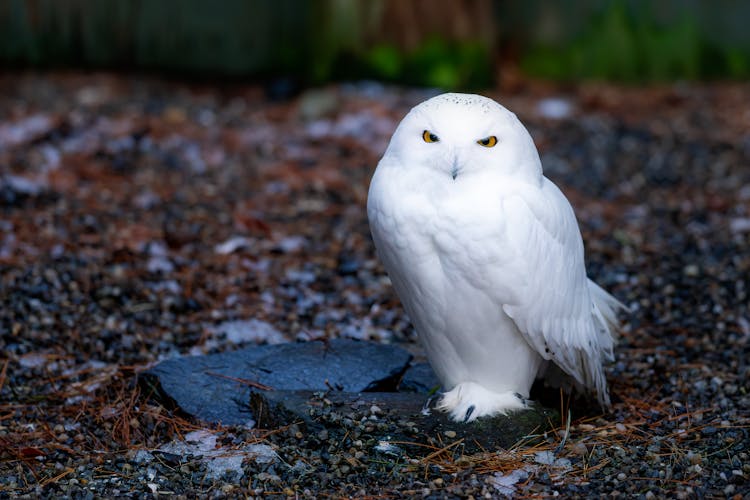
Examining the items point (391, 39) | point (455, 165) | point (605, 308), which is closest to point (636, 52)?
point (391, 39)

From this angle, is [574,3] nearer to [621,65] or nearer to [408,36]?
[621,65]

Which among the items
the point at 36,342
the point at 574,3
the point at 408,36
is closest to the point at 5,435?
the point at 36,342

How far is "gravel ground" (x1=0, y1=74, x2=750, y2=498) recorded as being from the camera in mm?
3230

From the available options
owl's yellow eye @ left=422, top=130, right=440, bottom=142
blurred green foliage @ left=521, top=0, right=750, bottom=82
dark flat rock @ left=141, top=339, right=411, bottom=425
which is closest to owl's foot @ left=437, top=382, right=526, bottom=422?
dark flat rock @ left=141, top=339, right=411, bottom=425

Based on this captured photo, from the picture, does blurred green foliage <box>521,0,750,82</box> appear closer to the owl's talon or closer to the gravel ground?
the gravel ground

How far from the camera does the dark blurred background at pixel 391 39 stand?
771cm

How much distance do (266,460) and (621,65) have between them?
6.15 metres

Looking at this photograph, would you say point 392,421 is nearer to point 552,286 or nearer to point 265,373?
point 265,373

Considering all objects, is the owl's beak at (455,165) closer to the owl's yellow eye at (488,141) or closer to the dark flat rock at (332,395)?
the owl's yellow eye at (488,141)

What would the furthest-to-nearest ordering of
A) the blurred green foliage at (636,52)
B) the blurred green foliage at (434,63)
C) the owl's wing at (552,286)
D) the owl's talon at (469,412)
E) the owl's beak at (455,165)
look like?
the blurred green foliage at (636,52)
the blurred green foliage at (434,63)
the owl's talon at (469,412)
the owl's wing at (552,286)
the owl's beak at (455,165)

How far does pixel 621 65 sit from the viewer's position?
27.7ft

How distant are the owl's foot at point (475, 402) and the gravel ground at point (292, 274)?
141 millimetres

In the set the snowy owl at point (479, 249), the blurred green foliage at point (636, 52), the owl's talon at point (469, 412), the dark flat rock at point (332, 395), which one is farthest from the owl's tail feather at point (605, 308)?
the blurred green foliage at point (636, 52)

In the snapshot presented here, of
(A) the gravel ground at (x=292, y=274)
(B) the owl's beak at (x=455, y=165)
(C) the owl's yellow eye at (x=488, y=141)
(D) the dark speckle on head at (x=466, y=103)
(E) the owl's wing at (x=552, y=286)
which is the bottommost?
(A) the gravel ground at (x=292, y=274)
